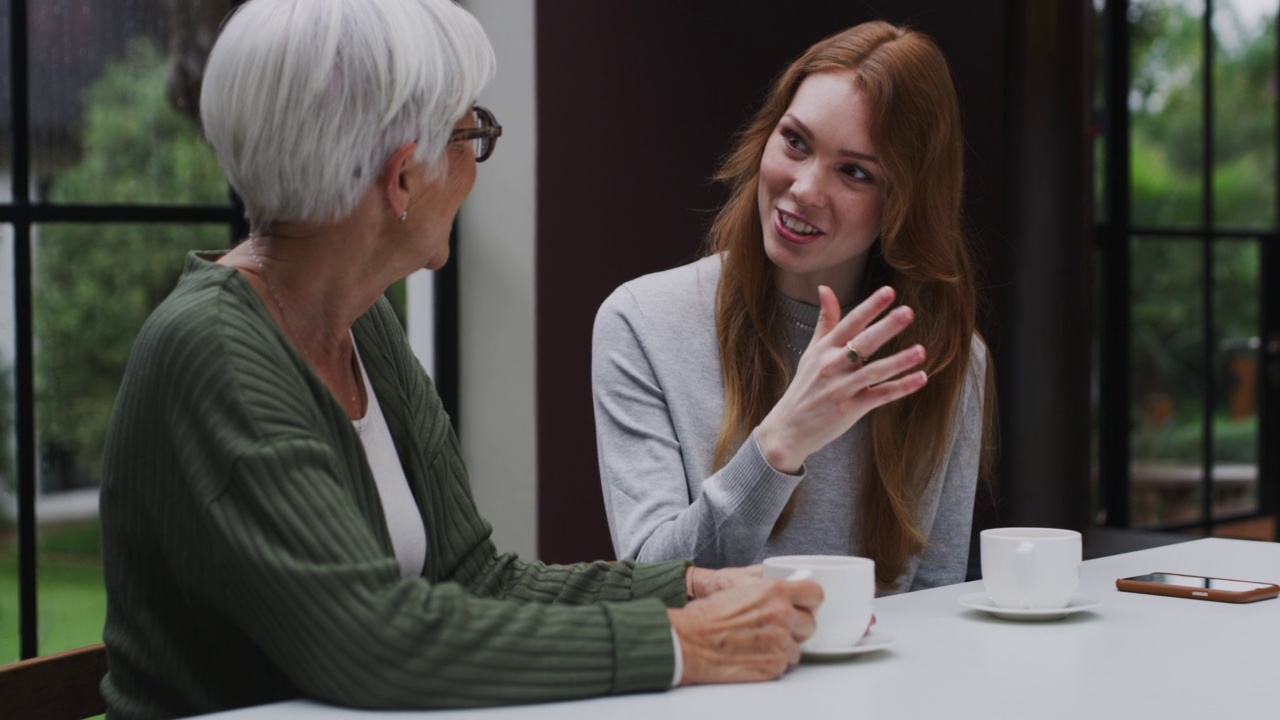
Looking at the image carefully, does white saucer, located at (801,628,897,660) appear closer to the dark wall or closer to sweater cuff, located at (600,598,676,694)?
sweater cuff, located at (600,598,676,694)

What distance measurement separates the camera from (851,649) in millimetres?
1208

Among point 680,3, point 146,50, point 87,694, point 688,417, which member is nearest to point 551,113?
point 680,3

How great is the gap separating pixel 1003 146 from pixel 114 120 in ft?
6.72

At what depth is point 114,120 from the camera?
2.81 metres

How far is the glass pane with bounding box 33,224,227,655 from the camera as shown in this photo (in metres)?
2.73

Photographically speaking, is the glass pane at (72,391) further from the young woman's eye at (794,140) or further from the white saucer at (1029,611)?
the white saucer at (1029,611)

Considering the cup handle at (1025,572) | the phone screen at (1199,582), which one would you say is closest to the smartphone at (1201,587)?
the phone screen at (1199,582)

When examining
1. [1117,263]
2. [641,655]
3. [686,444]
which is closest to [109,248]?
[686,444]

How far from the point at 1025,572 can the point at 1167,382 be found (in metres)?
5.93

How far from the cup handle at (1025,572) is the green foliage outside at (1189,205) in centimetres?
423

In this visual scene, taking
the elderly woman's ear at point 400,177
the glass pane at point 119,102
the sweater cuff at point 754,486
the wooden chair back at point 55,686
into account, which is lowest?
the wooden chair back at point 55,686

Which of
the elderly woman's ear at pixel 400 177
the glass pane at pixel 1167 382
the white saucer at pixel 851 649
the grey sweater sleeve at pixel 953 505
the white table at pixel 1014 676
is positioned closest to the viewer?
the white table at pixel 1014 676

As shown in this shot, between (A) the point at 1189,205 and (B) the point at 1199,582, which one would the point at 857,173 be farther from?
(A) the point at 1189,205

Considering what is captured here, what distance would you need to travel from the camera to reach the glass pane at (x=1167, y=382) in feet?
18.8
